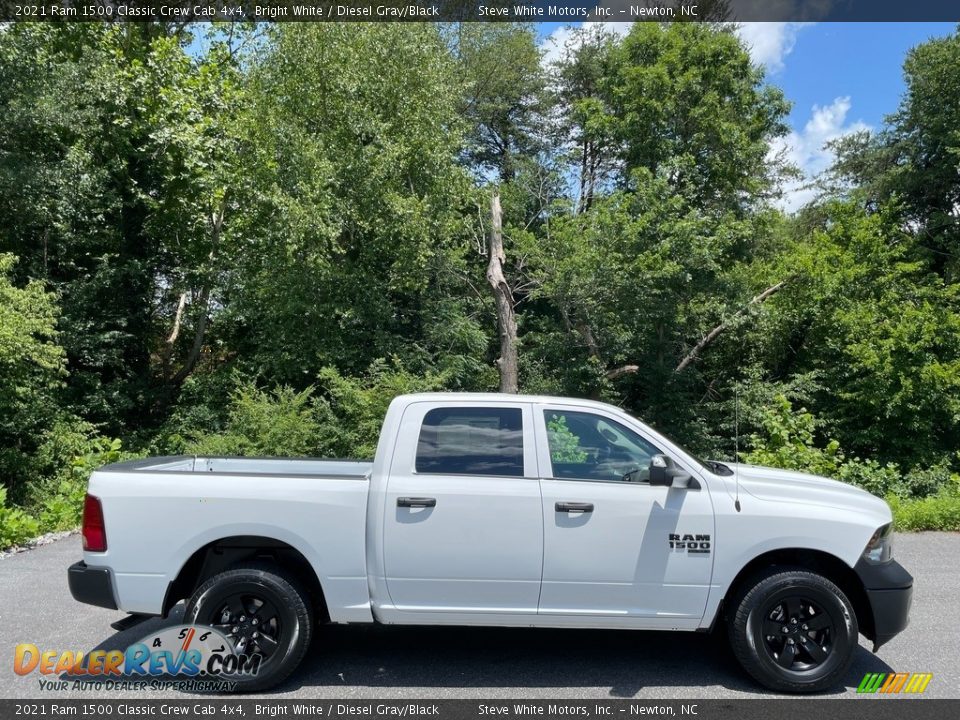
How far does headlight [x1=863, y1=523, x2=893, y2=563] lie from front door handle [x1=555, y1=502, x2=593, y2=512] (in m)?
1.74

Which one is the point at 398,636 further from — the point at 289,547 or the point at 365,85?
the point at 365,85

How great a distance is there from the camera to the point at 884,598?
459 centimetres

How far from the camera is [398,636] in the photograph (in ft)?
18.3

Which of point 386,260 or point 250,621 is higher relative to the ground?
point 386,260

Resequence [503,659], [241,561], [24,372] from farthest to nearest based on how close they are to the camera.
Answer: [24,372]
[503,659]
[241,561]

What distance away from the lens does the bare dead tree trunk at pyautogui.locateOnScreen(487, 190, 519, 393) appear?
64.5 ft

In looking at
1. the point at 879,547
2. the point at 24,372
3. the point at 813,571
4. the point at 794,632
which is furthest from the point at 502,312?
the point at 794,632

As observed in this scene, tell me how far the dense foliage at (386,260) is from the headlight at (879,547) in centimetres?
1113

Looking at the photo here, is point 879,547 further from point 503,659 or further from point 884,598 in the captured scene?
point 503,659

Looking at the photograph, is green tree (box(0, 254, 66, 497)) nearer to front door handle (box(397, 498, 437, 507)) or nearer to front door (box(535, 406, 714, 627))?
front door handle (box(397, 498, 437, 507))

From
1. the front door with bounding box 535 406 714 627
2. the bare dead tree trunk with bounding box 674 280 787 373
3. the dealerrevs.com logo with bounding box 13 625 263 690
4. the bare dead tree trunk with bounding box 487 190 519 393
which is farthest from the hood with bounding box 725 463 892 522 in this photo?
the bare dead tree trunk with bounding box 674 280 787 373

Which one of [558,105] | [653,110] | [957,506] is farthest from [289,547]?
[558,105]

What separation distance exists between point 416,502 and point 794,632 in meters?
2.49

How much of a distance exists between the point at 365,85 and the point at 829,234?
13.4 m
